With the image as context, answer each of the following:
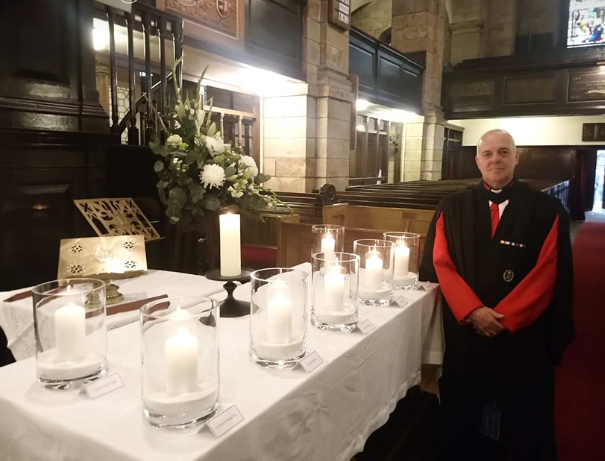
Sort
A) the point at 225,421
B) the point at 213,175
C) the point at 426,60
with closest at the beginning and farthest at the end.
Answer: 1. the point at 225,421
2. the point at 213,175
3. the point at 426,60

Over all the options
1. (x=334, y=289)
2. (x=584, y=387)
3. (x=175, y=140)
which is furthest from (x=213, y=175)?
(x=584, y=387)

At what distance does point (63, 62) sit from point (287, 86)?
173 inches

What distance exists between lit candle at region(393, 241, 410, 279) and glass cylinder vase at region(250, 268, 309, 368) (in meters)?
0.87

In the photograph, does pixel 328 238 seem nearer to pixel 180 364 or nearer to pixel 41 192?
pixel 180 364

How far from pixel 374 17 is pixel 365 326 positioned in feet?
50.1

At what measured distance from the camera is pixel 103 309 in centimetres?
126

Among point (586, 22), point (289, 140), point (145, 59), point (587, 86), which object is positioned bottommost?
point (289, 140)

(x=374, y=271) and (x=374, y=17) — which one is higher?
(x=374, y=17)

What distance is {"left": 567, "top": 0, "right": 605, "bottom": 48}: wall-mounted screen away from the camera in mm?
13141

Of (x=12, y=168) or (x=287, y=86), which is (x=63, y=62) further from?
(x=287, y=86)

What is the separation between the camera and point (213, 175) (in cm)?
194

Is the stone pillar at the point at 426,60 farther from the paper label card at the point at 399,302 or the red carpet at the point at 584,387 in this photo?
the paper label card at the point at 399,302

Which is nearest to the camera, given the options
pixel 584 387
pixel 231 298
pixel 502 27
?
pixel 231 298

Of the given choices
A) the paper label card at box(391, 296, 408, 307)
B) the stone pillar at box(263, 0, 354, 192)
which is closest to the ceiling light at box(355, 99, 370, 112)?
the stone pillar at box(263, 0, 354, 192)
